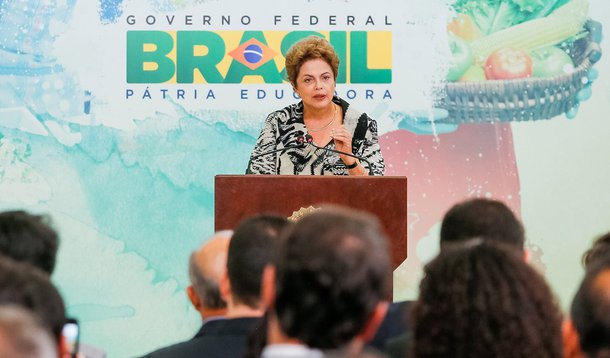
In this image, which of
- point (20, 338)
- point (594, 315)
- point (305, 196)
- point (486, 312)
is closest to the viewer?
point (20, 338)

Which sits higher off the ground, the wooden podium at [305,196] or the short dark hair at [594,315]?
the wooden podium at [305,196]

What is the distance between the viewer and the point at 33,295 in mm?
1687

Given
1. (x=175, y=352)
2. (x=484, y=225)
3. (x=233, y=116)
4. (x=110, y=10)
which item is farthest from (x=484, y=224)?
(x=110, y=10)

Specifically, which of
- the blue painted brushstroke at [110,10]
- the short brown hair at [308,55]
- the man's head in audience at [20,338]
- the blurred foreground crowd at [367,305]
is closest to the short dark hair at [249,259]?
the blurred foreground crowd at [367,305]

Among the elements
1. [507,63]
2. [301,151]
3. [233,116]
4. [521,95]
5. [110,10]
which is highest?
[110,10]

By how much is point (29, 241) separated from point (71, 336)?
65 cm

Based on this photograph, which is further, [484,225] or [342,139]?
[342,139]

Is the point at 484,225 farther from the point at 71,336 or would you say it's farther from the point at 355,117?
the point at 355,117

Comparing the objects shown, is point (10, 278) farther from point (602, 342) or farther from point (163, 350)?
point (602, 342)

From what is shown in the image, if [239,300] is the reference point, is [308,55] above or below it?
above

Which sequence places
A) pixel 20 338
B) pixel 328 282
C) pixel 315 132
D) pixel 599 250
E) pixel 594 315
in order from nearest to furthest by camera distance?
pixel 20 338
pixel 328 282
pixel 594 315
pixel 599 250
pixel 315 132

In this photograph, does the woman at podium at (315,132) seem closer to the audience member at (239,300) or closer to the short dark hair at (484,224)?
the short dark hair at (484,224)

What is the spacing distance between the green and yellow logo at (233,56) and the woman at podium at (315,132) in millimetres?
Result: 1211

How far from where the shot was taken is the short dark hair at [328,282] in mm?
1474
